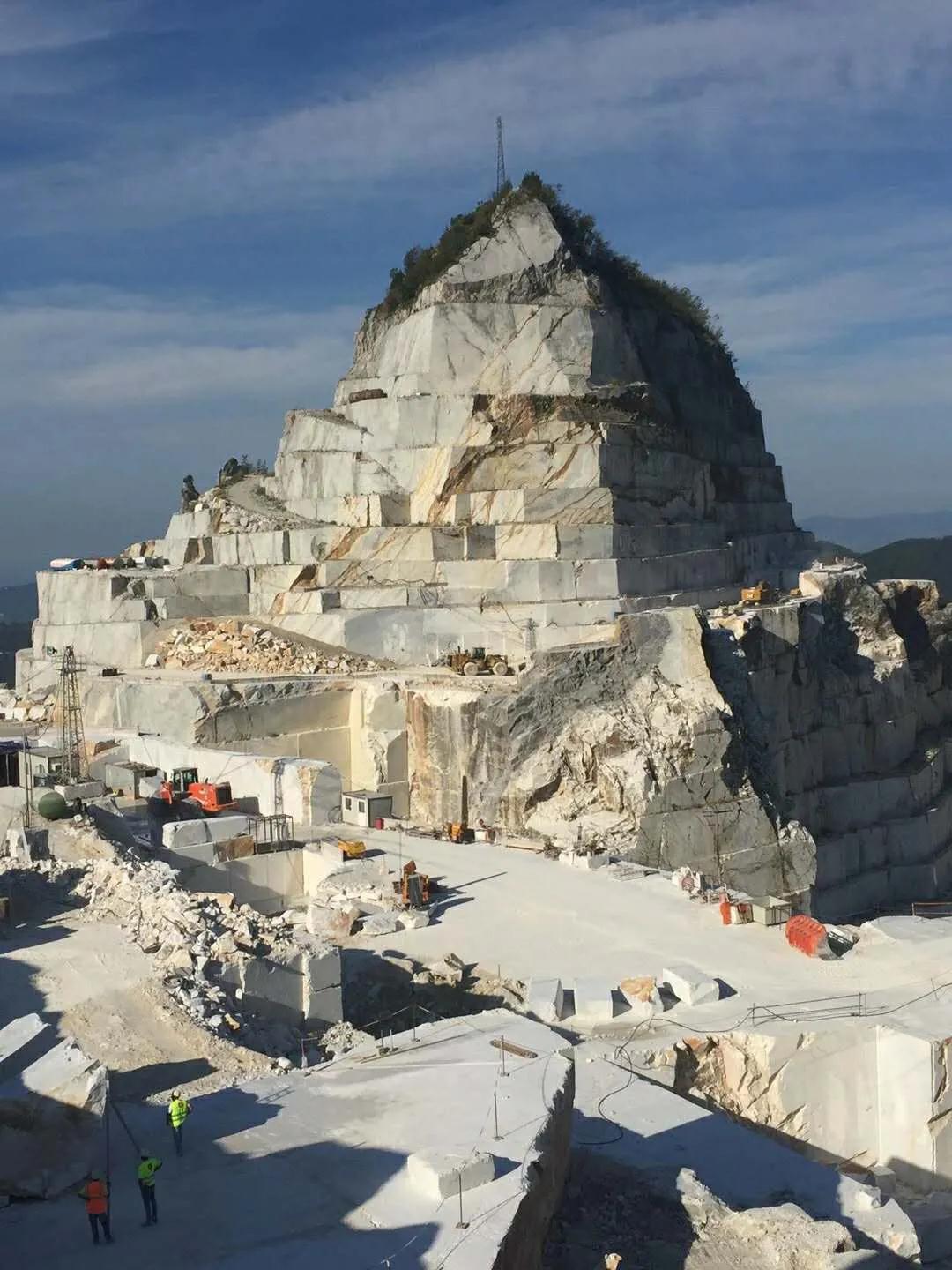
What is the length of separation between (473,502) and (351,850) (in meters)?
10.9

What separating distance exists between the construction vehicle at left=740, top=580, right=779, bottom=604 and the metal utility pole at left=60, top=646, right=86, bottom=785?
40.7 ft

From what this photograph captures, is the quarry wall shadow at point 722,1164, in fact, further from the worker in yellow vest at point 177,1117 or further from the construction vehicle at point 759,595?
the construction vehicle at point 759,595

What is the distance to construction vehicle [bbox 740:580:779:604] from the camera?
28547mm

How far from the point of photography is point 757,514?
118ft

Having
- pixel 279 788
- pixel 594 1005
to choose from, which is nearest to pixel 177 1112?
pixel 594 1005

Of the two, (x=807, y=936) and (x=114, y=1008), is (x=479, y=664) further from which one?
(x=114, y=1008)

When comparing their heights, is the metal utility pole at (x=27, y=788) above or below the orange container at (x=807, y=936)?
above

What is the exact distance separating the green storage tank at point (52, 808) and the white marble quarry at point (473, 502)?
1029cm

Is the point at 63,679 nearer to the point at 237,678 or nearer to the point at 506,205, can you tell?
the point at 237,678

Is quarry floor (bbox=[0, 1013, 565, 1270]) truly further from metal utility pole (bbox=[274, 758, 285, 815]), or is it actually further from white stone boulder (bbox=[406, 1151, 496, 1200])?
metal utility pole (bbox=[274, 758, 285, 815])

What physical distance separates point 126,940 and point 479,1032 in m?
4.09

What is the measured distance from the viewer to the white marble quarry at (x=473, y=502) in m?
27.2

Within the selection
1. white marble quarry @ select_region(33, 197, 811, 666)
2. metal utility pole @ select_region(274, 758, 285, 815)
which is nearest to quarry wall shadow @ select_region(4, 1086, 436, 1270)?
metal utility pole @ select_region(274, 758, 285, 815)

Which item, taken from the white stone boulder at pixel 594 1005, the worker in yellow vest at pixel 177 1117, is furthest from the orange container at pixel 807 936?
the worker in yellow vest at pixel 177 1117
